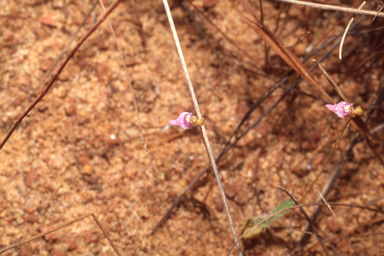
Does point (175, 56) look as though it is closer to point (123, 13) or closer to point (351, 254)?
point (123, 13)

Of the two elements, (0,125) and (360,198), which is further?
(360,198)

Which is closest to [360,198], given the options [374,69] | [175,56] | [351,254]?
[351,254]

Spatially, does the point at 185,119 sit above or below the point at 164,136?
above

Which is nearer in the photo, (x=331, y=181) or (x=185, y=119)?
(x=185, y=119)

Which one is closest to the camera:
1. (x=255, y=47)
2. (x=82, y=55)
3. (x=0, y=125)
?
(x=0, y=125)

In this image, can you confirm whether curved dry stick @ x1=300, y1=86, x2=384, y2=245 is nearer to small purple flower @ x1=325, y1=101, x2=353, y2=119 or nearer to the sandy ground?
→ the sandy ground

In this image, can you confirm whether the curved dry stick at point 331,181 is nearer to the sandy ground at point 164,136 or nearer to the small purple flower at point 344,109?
the sandy ground at point 164,136

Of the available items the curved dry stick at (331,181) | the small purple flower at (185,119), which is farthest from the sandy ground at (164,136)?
the small purple flower at (185,119)

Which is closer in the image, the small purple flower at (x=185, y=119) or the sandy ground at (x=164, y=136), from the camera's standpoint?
the small purple flower at (x=185, y=119)

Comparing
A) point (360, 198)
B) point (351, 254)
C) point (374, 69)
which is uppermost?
point (374, 69)

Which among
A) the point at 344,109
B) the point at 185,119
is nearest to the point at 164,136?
the point at 185,119

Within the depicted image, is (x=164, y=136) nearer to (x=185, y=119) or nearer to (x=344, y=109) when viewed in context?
(x=185, y=119)
